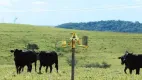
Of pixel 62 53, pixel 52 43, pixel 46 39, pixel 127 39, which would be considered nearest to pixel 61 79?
pixel 62 53

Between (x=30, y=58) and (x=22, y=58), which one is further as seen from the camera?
(x=30, y=58)

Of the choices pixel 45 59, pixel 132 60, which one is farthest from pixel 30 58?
pixel 132 60

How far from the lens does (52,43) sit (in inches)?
3711

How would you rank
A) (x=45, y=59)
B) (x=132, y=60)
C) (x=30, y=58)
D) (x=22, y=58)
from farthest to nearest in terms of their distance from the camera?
1. (x=45, y=59)
2. (x=30, y=58)
3. (x=132, y=60)
4. (x=22, y=58)

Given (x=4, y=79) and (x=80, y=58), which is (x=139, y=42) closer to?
(x=80, y=58)

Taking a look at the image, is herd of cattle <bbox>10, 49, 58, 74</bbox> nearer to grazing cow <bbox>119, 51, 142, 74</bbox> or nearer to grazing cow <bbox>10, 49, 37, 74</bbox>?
grazing cow <bbox>10, 49, 37, 74</bbox>

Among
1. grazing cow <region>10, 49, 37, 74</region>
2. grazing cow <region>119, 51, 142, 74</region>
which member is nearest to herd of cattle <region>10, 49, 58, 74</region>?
grazing cow <region>10, 49, 37, 74</region>

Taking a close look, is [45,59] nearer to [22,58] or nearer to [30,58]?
[30,58]

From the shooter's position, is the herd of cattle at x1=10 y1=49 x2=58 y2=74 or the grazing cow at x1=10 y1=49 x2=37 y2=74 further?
the herd of cattle at x1=10 y1=49 x2=58 y2=74

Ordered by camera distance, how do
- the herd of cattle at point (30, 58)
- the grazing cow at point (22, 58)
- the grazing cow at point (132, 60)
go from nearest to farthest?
the grazing cow at point (22, 58), the herd of cattle at point (30, 58), the grazing cow at point (132, 60)

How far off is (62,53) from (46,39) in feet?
83.7

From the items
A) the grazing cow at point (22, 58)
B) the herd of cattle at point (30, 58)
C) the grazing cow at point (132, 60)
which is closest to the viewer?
the grazing cow at point (22, 58)

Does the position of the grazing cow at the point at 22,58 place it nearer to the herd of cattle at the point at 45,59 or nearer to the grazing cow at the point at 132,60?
the herd of cattle at the point at 45,59

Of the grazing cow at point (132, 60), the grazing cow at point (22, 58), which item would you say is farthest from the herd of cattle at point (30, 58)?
the grazing cow at point (132, 60)
